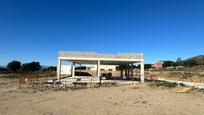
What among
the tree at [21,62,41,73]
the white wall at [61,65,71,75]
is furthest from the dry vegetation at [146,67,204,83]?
the tree at [21,62,41,73]

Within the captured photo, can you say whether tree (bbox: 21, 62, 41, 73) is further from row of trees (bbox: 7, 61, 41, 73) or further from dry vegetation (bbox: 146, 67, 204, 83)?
dry vegetation (bbox: 146, 67, 204, 83)

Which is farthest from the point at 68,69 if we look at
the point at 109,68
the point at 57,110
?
the point at 57,110

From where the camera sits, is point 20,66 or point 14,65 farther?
point 20,66

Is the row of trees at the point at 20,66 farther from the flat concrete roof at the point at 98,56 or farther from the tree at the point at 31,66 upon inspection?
the flat concrete roof at the point at 98,56

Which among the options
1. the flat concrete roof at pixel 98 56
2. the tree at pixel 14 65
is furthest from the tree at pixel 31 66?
the flat concrete roof at pixel 98 56

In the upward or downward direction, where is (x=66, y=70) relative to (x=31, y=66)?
downward

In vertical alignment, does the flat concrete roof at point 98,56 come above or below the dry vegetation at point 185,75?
above

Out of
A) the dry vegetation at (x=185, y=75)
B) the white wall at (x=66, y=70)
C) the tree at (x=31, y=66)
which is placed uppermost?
the tree at (x=31, y=66)

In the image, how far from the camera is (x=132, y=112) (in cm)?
1014

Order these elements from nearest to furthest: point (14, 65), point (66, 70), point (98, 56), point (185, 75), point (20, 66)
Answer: point (98, 56)
point (185, 75)
point (66, 70)
point (14, 65)
point (20, 66)

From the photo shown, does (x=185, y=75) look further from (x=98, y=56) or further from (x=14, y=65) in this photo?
(x=14, y=65)

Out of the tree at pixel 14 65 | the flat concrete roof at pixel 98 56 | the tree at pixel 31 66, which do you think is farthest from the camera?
the tree at pixel 14 65

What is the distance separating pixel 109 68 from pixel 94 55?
4203 cm

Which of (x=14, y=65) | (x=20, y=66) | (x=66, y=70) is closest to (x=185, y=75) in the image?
(x=66, y=70)
